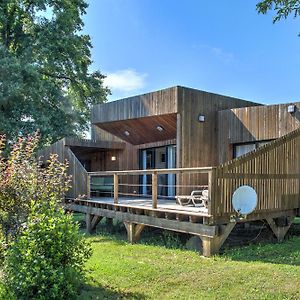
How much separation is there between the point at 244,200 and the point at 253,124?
162 inches

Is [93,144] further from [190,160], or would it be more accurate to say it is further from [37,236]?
[37,236]

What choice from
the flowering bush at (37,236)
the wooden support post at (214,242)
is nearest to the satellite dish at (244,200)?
the wooden support post at (214,242)

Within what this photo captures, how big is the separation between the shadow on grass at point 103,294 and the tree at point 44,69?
13903 mm

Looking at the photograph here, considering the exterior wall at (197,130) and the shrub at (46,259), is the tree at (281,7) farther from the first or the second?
the shrub at (46,259)

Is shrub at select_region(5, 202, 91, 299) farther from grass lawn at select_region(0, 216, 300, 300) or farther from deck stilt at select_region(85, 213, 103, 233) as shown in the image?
deck stilt at select_region(85, 213, 103, 233)

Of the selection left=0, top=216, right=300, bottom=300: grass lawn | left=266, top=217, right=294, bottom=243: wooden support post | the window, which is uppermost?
the window

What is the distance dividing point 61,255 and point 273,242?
5495 millimetres

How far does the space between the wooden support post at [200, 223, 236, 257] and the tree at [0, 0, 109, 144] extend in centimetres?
1329

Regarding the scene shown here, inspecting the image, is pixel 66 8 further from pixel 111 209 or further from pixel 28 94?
pixel 111 209

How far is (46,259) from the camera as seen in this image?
14.6 ft

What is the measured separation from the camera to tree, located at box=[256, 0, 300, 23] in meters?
6.95

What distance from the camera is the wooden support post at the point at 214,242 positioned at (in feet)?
22.2

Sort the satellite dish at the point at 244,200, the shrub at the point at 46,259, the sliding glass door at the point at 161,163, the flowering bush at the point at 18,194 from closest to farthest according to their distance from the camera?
the shrub at the point at 46,259 < the flowering bush at the point at 18,194 < the satellite dish at the point at 244,200 < the sliding glass door at the point at 161,163

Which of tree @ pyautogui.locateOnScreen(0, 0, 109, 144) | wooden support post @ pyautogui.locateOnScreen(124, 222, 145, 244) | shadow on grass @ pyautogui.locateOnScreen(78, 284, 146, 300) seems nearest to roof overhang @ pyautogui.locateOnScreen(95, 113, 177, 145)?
wooden support post @ pyautogui.locateOnScreen(124, 222, 145, 244)
